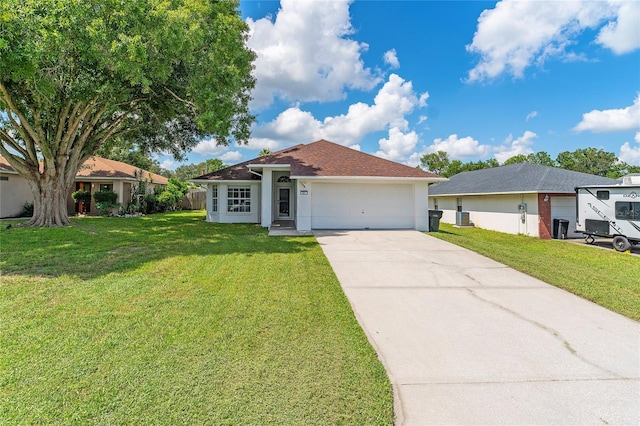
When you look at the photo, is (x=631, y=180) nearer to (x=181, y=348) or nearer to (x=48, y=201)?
(x=181, y=348)

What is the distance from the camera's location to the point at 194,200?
3061cm

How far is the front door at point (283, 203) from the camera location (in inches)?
712

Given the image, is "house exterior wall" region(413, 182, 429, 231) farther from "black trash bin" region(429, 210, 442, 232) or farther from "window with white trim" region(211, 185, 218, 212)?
"window with white trim" region(211, 185, 218, 212)

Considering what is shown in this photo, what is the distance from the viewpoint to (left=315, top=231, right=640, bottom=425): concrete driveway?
8.22ft

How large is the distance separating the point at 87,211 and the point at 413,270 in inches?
902

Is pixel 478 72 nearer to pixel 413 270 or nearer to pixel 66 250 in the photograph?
pixel 413 270

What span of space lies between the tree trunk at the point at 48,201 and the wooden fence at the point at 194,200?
53.2 ft

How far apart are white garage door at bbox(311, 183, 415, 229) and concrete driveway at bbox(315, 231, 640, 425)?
7513 mm

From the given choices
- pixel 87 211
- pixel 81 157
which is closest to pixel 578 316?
pixel 81 157

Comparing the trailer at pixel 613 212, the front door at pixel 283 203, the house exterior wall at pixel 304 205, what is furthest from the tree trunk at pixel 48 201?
the trailer at pixel 613 212

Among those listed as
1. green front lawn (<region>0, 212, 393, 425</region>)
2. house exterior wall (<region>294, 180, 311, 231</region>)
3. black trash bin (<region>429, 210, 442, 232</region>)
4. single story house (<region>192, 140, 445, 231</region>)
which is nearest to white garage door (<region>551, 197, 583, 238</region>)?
black trash bin (<region>429, 210, 442, 232</region>)

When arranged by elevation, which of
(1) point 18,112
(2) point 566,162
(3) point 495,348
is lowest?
(3) point 495,348

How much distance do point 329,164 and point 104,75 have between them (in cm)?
930

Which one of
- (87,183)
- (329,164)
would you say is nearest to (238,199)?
(329,164)
